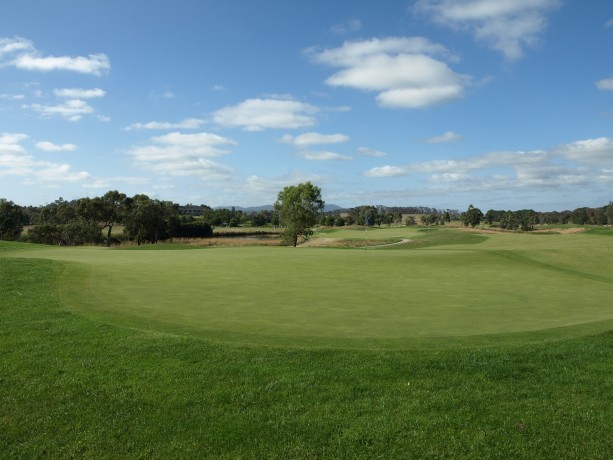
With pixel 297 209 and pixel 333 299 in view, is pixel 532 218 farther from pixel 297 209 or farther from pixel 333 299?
pixel 333 299

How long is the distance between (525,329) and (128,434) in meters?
8.03

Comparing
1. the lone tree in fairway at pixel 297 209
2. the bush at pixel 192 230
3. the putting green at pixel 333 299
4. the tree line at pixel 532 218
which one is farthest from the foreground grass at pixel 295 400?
the tree line at pixel 532 218

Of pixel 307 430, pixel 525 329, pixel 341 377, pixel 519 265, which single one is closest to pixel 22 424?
pixel 307 430

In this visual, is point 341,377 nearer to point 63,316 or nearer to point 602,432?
point 602,432

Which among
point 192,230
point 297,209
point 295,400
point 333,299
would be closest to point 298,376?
point 295,400

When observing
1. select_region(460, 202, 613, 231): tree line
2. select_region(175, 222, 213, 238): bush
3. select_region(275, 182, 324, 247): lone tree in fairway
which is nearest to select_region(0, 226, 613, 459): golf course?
select_region(275, 182, 324, 247): lone tree in fairway

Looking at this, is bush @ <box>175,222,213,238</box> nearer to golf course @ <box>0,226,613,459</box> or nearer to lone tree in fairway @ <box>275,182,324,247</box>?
lone tree in fairway @ <box>275,182,324,247</box>

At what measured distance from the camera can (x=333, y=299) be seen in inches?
515

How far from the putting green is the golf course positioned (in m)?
0.10

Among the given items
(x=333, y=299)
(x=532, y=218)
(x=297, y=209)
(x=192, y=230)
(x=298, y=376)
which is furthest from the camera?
(x=532, y=218)

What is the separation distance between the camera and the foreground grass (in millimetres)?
5223

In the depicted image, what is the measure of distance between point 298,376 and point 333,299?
21.1 ft

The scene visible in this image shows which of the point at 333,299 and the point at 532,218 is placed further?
the point at 532,218

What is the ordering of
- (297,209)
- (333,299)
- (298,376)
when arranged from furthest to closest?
(297,209), (333,299), (298,376)
